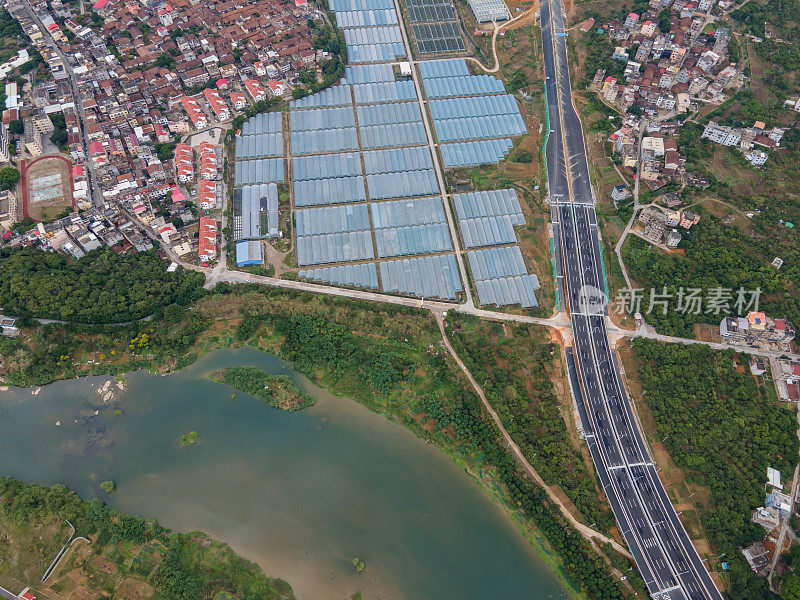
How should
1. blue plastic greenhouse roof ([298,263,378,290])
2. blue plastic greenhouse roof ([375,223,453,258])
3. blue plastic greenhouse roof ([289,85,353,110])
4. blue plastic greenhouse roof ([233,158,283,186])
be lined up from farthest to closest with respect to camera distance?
1. blue plastic greenhouse roof ([289,85,353,110])
2. blue plastic greenhouse roof ([233,158,283,186])
3. blue plastic greenhouse roof ([375,223,453,258])
4. blue plastic greenhouse roof ([298,263,378,290])

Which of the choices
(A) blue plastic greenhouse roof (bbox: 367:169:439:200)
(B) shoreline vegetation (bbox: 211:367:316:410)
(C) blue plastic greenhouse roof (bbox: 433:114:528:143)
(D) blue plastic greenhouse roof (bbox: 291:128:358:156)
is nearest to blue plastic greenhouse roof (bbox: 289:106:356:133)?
(D) blue plastic greenhouse roof (bbox: 291:128:358:156)

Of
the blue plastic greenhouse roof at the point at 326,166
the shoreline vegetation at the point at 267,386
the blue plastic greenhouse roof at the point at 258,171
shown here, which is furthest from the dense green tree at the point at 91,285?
the blue plastic greenhouse roof at the point at 326,166

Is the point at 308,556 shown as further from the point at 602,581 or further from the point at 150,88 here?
the point at 150,88

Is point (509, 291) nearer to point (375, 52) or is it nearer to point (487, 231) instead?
point (487, 231)

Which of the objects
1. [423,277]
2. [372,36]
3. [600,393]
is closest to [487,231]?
[423,277]

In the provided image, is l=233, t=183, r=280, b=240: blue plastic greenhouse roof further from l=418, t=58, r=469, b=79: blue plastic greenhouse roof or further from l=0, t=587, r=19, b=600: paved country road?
l=0, t=587, r=19, b=600: paved country road

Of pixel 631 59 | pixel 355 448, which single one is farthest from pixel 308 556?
pixel 631 59
